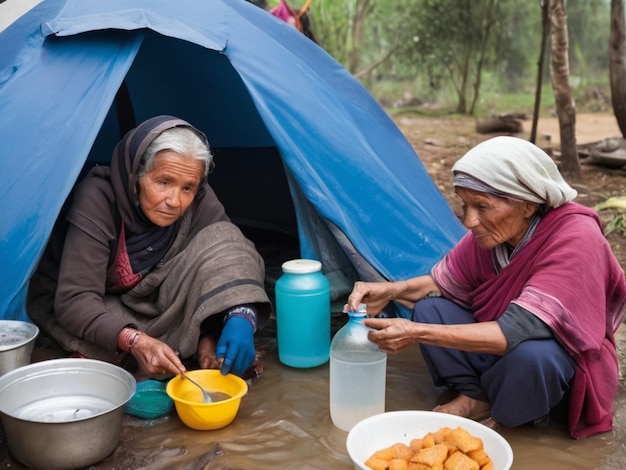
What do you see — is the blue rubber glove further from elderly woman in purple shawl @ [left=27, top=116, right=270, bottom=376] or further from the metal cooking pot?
the metal cooking pot

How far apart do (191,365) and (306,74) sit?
4.55 feet

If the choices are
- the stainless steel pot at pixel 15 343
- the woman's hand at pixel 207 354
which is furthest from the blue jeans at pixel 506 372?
the stainless steel pot at pixel 15 343

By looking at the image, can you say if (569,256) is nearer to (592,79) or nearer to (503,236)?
(503,236)

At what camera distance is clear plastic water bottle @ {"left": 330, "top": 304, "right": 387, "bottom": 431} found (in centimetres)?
222

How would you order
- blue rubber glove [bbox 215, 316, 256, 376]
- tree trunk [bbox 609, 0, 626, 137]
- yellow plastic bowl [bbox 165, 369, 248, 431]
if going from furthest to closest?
tree trunk [bbox 609, 0, 626, 137] < blue rubber glove [bbox 215, 316, 256, 376] < yellow plastic bowl [bbox 165, 369, 248, 431]

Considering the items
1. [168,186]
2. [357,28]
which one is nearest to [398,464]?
[168,186]

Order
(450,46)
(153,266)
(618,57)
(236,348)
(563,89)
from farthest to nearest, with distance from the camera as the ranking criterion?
(450,46) < (618,57) < (563,89) < (153,266) < (236,348)

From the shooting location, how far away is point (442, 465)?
1797mm

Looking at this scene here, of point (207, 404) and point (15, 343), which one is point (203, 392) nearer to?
point (207, 404)

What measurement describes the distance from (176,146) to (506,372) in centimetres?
134

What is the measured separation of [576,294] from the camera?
1964 mm

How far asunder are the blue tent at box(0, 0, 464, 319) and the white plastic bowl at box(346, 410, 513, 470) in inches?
36.3

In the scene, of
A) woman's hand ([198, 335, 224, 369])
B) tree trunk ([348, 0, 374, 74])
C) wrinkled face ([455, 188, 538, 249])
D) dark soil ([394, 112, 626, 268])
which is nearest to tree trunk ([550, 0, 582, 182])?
dark soil ([394, 112, 626, 268])

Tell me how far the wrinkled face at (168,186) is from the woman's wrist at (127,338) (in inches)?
18.7
